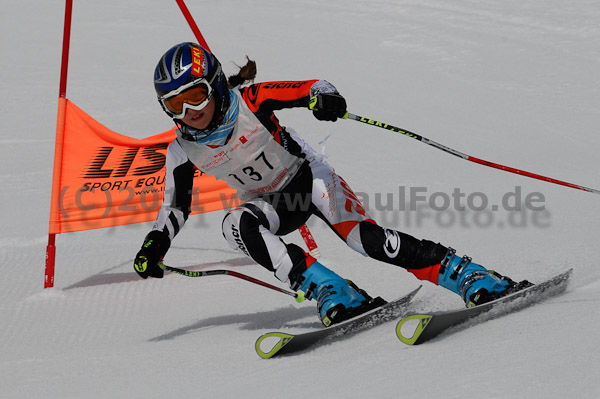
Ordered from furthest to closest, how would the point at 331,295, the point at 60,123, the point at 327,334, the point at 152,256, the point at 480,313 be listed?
the point at 60,123, the point at 152,256, the point at 331,295, the point at 327,334, the point at 480,313

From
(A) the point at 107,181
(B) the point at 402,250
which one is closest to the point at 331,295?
(B) the point at 402,250

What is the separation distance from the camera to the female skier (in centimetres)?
344

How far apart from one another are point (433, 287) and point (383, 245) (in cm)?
91

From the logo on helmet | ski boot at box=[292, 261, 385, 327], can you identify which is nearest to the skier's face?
the logo on helmet

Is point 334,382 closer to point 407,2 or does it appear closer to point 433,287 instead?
point 433,287

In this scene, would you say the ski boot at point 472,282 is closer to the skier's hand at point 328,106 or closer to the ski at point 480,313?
the ski at point 480,313

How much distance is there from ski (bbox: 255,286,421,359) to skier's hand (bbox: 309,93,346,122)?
0.94 meters

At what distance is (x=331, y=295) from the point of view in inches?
134

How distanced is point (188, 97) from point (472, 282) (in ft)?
5.15

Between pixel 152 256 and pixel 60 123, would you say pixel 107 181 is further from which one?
pixel 152 256

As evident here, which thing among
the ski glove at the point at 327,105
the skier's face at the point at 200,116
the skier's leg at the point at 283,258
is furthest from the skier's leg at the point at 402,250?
the skier's face at the point at 200,116

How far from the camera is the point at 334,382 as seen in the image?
2.56 meters

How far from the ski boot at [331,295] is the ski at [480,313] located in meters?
0.29

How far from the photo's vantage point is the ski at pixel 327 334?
10.2 ft
